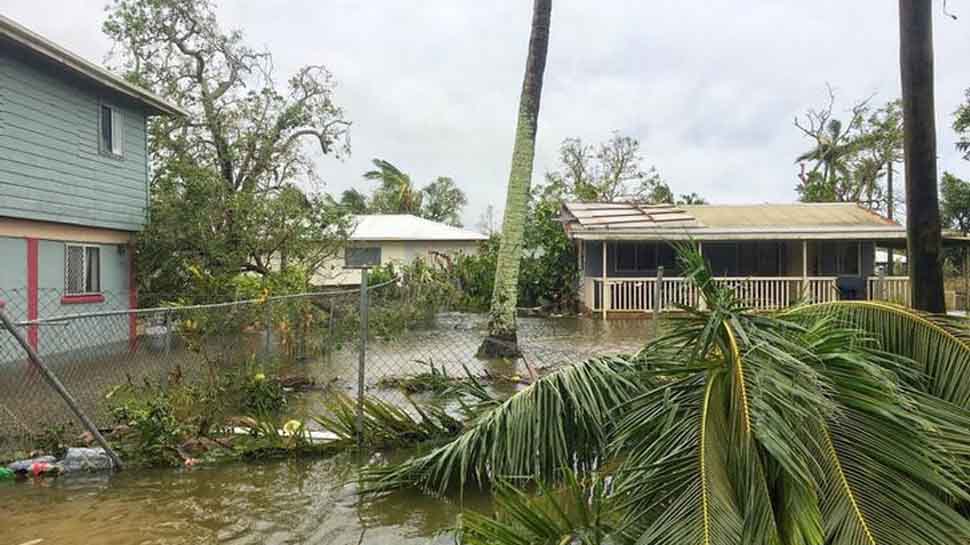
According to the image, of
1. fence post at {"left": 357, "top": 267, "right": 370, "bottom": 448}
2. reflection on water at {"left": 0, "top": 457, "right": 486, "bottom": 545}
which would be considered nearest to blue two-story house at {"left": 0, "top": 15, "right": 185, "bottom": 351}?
reflection on water at {"left": 0, "top": 457, "right": 486, "bottom": 545}

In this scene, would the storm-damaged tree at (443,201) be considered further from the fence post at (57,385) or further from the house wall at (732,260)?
the fence post at (57,385)

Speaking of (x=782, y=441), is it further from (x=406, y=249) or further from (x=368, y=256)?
(x=368, y=256)

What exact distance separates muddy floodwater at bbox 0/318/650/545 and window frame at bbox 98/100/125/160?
9.73 m

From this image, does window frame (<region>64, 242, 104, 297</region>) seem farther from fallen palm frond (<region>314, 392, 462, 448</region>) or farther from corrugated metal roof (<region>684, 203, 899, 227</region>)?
corrugated metal roof (<region>684, 203, 899, 227</region>)

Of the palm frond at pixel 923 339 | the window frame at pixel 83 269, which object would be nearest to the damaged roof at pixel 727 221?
the window frame at pixel 83 269

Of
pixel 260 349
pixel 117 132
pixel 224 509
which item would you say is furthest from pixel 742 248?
pixel 224 509

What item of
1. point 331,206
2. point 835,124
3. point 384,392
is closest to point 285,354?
point 384,392

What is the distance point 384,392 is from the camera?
334 inches

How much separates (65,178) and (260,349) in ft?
17.6

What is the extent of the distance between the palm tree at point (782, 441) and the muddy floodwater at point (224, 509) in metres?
1.52

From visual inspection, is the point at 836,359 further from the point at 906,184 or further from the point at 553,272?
the point at 553,272

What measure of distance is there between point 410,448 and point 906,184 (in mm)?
4152

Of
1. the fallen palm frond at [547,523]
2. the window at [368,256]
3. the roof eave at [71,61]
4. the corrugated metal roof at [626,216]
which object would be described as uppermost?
the roof eave at [71,61]

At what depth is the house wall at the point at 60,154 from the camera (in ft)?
35.2
